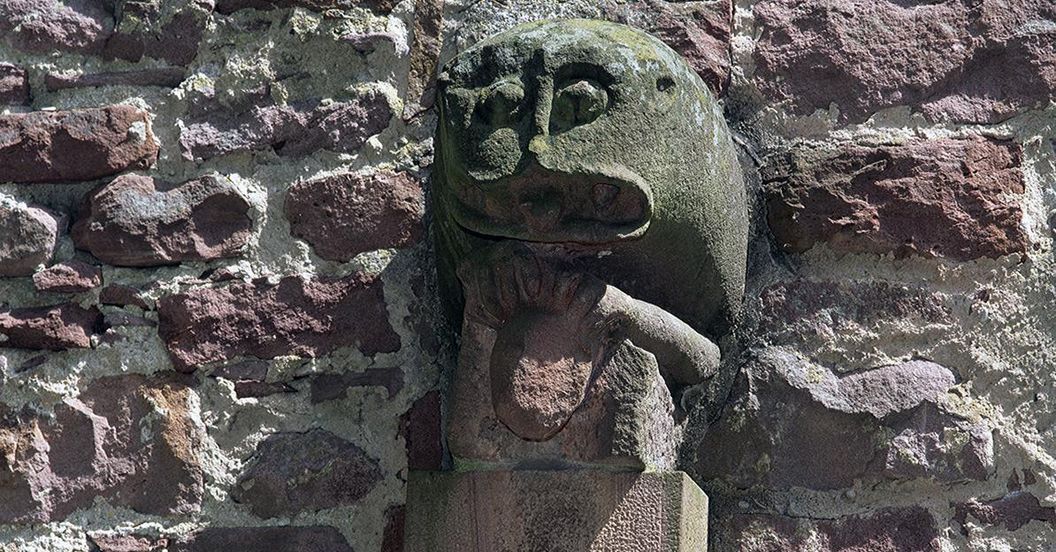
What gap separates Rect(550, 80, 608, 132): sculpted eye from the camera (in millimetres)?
1882

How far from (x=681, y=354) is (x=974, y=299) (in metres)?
0.53

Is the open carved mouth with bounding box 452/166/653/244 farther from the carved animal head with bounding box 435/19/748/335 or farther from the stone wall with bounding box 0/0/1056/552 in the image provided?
the stone wall with bounding box 0/0/1056/552

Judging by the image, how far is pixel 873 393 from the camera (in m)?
2.22

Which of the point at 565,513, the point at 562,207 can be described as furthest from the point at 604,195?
the point at 565,513

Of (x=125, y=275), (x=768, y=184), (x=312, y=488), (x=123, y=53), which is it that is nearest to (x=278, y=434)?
(x=312, y=488)

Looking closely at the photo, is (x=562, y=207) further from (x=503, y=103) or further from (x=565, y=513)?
(x=565, y=513)

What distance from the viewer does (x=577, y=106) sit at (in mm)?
1884

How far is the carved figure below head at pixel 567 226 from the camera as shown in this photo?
74.3 inches

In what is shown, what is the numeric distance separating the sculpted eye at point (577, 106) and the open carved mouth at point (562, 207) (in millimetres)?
72

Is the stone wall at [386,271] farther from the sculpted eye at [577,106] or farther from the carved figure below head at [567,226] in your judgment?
the sculpted eye at [577,106]

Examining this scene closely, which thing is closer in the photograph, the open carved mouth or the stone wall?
the open carved mouth

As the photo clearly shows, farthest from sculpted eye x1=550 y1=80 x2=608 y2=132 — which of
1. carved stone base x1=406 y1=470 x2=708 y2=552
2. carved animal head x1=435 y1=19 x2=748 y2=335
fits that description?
carved stone base x1=406 y1=470 x2=708 y2=552

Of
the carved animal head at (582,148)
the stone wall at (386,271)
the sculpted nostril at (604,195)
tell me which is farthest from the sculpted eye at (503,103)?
the stone wall at (386,271)

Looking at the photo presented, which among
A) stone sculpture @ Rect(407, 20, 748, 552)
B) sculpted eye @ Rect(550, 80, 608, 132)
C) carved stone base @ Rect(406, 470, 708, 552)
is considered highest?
sculpted eye @ Rect(550, 80, 608, 132)
